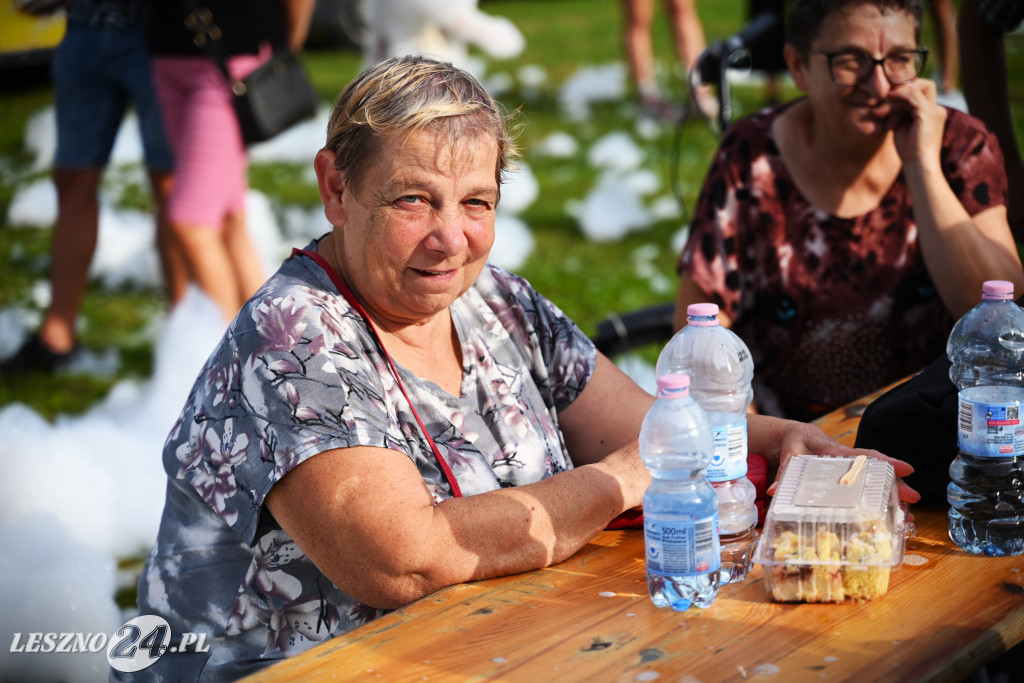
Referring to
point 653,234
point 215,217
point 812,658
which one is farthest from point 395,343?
point 653,234

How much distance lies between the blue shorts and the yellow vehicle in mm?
3480

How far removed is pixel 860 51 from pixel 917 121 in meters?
0.24

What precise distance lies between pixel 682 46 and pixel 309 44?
6025mm

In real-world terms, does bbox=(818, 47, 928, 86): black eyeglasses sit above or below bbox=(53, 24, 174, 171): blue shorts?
below

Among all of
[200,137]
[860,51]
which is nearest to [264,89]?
[200,137]

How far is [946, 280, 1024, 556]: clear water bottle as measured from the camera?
6.63 feet

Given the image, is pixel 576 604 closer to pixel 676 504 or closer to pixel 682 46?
pixel 676 504

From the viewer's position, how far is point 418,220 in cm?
220

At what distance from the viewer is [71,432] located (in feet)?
13.8

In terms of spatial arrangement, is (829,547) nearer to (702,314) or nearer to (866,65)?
(702,314)

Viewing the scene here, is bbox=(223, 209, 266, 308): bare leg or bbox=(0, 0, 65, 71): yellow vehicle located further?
bbox=(0, 0, 65, 71): yellow vehicle

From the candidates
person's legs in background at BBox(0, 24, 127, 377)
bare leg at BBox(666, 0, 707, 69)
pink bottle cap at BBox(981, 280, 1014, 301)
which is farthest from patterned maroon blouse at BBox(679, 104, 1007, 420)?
bare leg at BBox(666, 0, 707, 69)

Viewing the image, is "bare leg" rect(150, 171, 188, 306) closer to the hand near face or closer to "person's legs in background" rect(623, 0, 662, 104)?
the hand near face

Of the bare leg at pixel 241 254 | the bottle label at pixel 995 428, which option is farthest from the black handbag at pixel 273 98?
the bottle label at pixel 995 428
